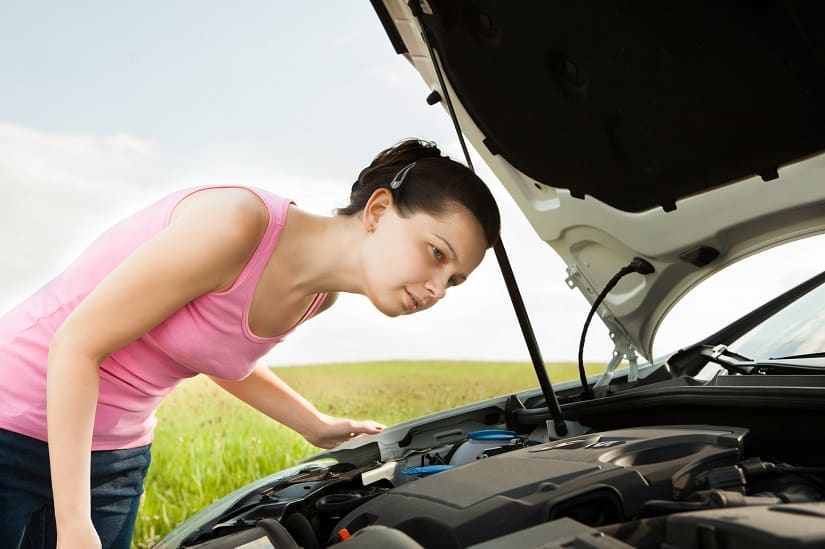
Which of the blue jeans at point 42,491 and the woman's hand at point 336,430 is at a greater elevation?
the woman's hand at point 336,430

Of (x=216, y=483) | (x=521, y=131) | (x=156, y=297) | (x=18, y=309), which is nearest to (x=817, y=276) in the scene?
(x=521, y=131)

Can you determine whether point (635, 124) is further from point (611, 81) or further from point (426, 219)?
point (426, 219)

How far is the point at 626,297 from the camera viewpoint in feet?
6.18

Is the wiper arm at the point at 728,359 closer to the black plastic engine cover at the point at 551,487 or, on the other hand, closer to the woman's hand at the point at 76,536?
the black plastic engine cover at the point at 551,487

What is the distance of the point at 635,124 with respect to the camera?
1.47 m

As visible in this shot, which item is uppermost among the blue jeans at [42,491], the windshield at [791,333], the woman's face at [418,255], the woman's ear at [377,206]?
the woman's ear at [377,206]

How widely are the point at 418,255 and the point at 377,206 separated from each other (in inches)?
5.4

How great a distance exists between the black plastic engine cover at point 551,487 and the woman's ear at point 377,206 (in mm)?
470

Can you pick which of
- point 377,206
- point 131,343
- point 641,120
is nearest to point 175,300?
point 131,343

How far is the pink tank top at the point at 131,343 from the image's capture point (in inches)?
56.6

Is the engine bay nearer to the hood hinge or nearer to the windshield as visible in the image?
the windshield

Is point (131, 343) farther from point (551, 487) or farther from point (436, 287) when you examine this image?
point (551, 487)

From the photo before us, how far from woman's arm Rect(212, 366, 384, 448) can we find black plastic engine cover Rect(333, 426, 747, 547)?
74 cm

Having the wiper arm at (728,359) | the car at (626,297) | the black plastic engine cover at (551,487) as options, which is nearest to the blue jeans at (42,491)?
the car at (626,297)
